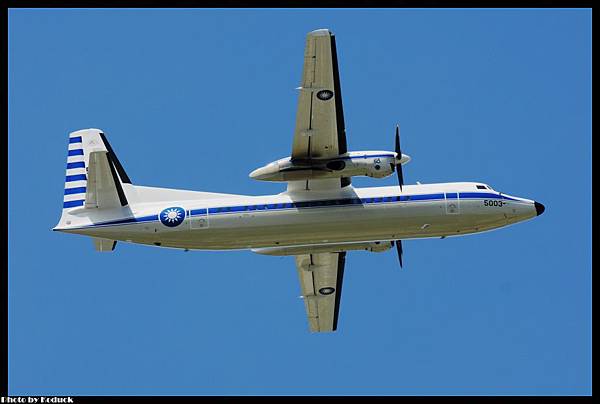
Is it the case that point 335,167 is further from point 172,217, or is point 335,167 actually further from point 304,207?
point 172,217

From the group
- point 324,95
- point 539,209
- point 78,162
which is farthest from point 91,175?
point 539,209

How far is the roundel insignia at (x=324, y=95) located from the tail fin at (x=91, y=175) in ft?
19.0

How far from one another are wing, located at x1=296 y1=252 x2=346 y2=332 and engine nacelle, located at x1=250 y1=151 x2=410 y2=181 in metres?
4.04

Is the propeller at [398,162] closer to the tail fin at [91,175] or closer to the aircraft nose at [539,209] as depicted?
the aircraft nose at [539,209]

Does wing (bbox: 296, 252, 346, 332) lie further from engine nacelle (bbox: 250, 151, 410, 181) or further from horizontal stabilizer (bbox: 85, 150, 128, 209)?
horizontal stabilizer (bbox: 85, 150, 128, 209)

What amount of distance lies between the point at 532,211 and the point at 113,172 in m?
11.4

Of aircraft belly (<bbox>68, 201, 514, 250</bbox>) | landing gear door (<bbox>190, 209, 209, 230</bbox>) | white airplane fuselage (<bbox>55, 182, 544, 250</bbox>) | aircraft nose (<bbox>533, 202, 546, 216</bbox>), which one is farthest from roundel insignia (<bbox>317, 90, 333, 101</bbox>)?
aircraft nose (<bbox>533, 202, 546, 216</bbox>)

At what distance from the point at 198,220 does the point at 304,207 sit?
2839mm

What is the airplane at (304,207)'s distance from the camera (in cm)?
2805

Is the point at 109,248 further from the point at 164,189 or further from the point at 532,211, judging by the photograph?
the point at 532,211

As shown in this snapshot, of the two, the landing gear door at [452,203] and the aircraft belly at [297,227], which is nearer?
the aircraft belly at [297,227]

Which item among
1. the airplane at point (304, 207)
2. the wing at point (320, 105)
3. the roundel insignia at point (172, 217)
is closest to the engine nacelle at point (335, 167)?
the airplane at point (304, 207)
